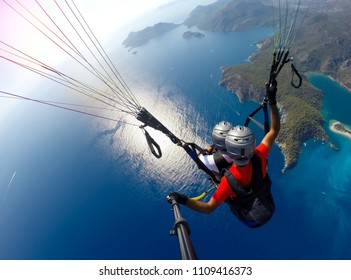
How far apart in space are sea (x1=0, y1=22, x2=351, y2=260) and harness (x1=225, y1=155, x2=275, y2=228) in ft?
122

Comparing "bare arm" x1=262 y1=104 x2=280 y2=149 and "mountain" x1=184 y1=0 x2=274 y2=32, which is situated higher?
"bare arm" x1=262 y1=104 x2=280 y2=149

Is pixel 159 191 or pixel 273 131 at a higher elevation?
pixel 273 131

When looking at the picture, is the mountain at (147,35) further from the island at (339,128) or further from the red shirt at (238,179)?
the red shirt at (238,179)

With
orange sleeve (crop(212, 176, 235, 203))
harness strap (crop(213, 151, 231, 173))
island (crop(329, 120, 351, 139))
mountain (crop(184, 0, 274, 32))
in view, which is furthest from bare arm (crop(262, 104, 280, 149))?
mountain (crop(184, 0, 274, 32))

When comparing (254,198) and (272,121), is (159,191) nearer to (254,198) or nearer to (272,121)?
(272,121)

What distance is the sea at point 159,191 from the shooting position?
1500 inches

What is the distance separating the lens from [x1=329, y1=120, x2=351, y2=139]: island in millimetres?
47644

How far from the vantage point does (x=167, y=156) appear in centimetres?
5388

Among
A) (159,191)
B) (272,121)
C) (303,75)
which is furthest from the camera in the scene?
(303,75)

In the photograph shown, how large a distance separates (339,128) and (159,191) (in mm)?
36755

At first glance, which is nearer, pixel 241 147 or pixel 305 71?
pixel 241 147

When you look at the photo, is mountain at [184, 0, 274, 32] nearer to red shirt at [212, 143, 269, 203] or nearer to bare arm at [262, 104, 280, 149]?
bare arm at [262, 104, 280, 149]

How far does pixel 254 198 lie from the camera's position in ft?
12.8

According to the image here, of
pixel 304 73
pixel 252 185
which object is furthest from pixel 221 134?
pixel 304 73
